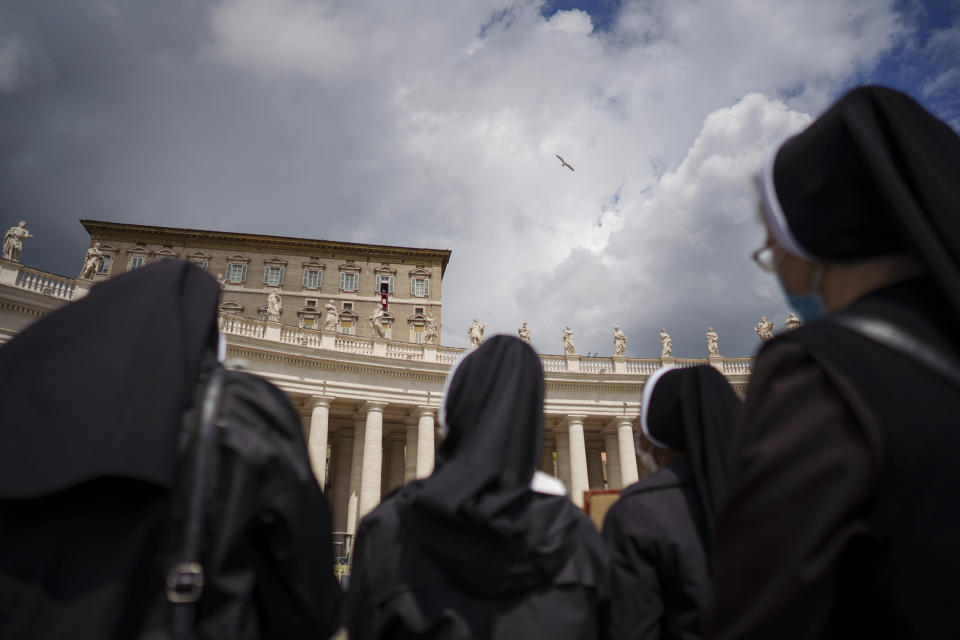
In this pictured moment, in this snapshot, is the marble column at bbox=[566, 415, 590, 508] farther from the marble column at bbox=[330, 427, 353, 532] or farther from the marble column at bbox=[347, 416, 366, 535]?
the marble column at bbox=[330, 427, 353, 532]

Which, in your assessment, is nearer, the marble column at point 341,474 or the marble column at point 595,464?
the marble column at point 341,474

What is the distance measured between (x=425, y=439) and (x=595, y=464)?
1509 centimetres

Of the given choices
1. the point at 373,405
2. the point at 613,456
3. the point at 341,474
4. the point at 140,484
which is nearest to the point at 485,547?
the point at 140,484

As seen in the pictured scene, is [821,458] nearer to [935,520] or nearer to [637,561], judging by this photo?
[935,520]

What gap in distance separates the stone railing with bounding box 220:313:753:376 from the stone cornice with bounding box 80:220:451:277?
22933 mm

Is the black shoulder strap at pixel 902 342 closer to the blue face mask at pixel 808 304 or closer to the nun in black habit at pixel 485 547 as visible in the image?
the blue face mask at pixel 808 304

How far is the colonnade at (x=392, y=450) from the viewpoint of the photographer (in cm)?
2988

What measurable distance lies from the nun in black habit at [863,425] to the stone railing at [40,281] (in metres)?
28.1

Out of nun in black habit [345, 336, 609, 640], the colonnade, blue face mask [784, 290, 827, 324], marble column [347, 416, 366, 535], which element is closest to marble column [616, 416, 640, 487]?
the colonnade

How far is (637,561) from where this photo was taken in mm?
3777

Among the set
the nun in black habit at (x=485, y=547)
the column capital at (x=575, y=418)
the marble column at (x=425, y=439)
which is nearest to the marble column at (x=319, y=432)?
the marble column at (x=425, y=439)

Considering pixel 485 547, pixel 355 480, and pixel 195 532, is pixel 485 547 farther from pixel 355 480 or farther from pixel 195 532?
pixel 355 480

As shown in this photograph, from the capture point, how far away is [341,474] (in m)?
33.8

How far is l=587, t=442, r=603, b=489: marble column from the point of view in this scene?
129ft
